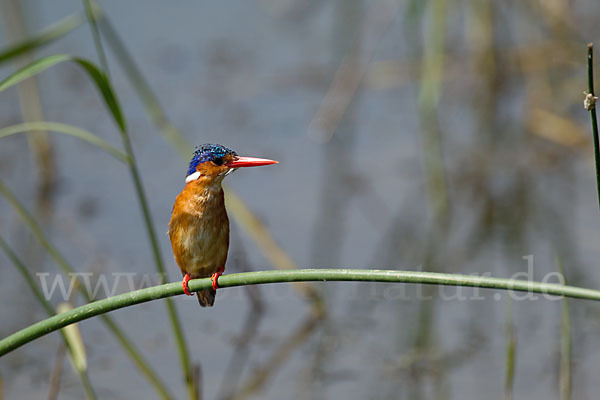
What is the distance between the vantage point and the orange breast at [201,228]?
96.8 inches

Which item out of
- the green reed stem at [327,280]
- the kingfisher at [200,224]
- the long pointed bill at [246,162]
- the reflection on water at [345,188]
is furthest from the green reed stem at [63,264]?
the green reed stem at [327,280]

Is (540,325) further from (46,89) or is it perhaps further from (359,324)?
(46,89)

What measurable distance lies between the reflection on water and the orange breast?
0.92m

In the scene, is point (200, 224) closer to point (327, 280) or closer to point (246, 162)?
point (246, 162)

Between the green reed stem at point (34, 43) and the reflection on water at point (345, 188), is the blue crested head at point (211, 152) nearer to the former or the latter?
the green reed stem at point (34, 43)

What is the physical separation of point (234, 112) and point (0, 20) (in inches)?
71.2

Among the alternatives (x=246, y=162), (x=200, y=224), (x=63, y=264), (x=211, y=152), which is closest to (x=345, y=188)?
(x=63, y=264)

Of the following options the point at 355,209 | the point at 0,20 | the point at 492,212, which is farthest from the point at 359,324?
the point at 0,20

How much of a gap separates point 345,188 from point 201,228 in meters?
3.19

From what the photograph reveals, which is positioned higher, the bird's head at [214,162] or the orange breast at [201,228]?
the bird's head at [214,162]

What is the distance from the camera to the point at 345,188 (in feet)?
18.4

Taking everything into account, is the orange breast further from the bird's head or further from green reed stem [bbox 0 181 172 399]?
green reed stem [bbox 0 181 172 399]

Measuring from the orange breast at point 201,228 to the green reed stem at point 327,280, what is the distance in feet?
2.05

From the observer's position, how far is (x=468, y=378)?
4066mm
